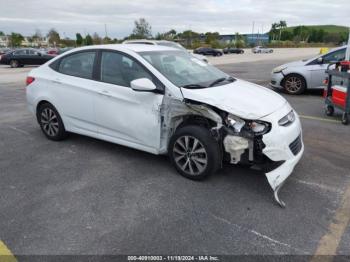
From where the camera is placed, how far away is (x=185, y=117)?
3811 mm

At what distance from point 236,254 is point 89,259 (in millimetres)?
1218

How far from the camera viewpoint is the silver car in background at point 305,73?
29.8ft

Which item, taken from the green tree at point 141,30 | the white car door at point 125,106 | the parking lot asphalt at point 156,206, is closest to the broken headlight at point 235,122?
the parking lot asphalt at point 156,206

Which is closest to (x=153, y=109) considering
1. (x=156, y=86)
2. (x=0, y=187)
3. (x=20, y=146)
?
(x=156, y=86)

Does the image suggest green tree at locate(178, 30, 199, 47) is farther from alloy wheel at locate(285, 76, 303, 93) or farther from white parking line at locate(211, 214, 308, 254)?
white parking line at locate(211, 214, 308, 254)

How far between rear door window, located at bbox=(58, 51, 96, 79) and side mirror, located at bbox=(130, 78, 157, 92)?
111 centimetres

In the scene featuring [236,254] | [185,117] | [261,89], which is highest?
[261,89]

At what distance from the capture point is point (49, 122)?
5.23 m

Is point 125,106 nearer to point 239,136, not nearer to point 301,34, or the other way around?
point 239,136

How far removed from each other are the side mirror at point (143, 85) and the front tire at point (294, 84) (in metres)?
6.95

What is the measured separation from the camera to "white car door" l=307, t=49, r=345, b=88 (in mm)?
9039

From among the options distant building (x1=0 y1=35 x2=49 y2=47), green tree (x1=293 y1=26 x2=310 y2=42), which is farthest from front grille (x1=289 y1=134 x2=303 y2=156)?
green tree (x1=293 y1=26 x2=310 y2=42)

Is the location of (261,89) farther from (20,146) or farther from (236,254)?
(20,146)

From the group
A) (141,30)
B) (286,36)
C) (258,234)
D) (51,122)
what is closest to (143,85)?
(258,234)
